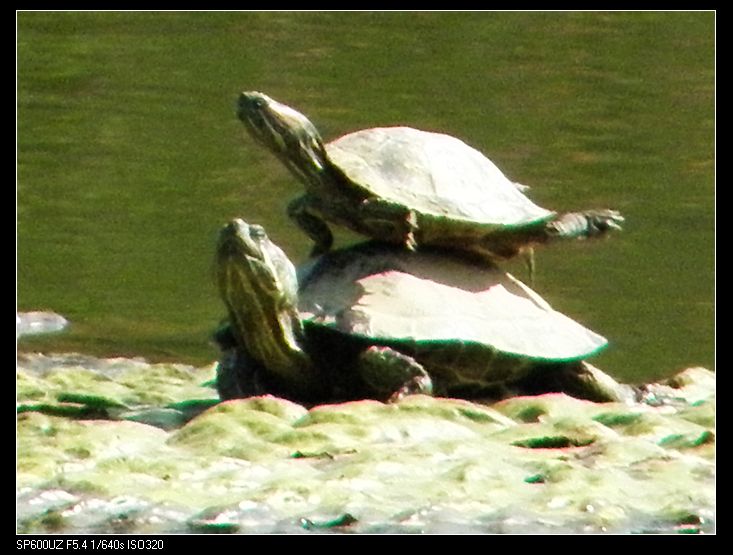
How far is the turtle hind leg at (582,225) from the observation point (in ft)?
25.3

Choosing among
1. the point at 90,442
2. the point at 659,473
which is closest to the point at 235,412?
the point at 90,442

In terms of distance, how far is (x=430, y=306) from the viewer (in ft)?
23.8

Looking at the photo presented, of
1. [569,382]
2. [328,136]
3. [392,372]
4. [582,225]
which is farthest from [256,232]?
[328,136]

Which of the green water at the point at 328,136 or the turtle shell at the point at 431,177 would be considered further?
the green water at the point at 328,136

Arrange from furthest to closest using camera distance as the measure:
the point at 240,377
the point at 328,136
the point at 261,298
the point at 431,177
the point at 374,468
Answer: the point at 328,136 → the point at 431,177 → the point at 240,377 → the point at 261,298 → the point at 374,468

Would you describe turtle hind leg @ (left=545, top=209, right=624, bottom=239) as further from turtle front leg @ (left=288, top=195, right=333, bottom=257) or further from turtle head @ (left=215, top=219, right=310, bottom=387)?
turtle head @ (left=215, top=219, right=310, bottom=387)

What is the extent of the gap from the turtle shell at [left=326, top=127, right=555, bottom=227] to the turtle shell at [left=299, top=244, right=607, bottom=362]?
0.78ft

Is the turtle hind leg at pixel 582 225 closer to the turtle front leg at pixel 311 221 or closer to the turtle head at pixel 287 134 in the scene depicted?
the turtle front leg at pixel 311 221

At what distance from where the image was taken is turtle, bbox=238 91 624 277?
24.1 ft

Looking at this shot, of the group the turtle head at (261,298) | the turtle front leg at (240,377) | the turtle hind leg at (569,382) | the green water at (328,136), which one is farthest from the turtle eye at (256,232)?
the green water at (328,136)

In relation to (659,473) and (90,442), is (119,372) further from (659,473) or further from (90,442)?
(659,473)

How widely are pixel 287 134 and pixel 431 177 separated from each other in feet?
1.77

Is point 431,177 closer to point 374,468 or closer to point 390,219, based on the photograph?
point 390,219

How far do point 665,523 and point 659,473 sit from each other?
399 millimetres
